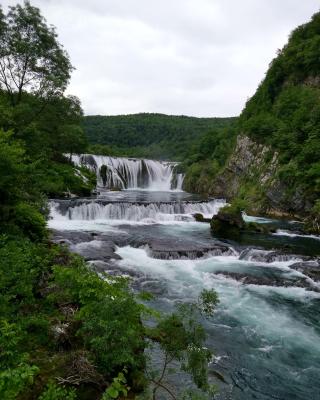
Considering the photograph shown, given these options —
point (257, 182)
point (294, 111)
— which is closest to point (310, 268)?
point (257, 182)

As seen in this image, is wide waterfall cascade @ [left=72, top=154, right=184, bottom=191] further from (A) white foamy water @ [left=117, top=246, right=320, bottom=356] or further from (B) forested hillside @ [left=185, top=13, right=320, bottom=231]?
(A) white foamy water @ [left=117, top=246, right=320, bottom=356]

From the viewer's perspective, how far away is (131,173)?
5394 cm

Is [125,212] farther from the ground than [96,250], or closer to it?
farther from the ground

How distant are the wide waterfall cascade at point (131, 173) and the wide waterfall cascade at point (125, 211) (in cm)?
2233

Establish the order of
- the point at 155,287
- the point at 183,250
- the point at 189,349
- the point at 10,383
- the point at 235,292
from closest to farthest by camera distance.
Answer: the point at 10,383 < the point at 189,349 < the point at 155,287 < the point at 235,292 < the point at 183,250

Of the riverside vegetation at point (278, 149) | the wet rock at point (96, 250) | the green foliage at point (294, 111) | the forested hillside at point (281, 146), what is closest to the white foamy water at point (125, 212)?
the wet rock at point (96, 250)

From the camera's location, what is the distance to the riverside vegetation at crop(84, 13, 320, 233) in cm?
2894

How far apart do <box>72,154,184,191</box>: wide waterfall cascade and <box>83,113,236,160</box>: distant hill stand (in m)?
38.7

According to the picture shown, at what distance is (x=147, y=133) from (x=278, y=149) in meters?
89.1

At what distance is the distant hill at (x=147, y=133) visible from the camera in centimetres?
10325

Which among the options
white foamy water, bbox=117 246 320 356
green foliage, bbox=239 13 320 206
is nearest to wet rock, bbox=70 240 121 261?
white foamy water, bbox=117 246 320 356

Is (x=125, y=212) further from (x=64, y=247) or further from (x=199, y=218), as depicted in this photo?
(x=64, y=247)

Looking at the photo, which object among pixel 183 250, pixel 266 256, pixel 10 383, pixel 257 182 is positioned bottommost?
pixel 266 256

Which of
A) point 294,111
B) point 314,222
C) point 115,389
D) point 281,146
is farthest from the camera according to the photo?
point 294,111
